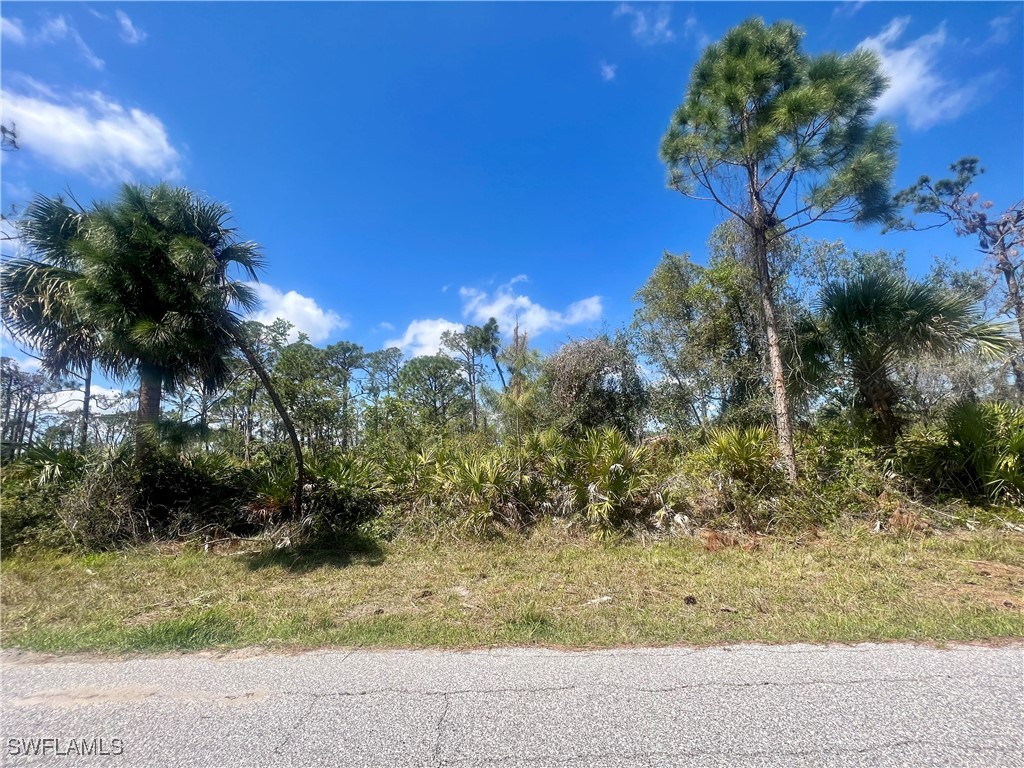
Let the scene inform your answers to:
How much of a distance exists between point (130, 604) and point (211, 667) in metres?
2.81

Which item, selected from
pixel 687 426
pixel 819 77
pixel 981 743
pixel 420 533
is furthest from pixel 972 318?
pixel 420 533

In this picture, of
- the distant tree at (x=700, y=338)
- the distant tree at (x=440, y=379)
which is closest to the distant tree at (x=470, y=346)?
the distant tree at (x=440, y=379)

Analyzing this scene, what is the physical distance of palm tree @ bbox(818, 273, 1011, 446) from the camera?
802 cm

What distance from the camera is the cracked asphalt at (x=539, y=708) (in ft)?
7.98

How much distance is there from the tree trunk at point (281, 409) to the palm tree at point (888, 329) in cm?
1013

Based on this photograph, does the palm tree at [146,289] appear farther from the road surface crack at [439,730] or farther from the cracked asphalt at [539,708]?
the road surface crack at [439,730]

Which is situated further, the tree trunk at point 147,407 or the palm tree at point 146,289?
the tree trunk at point 147,407

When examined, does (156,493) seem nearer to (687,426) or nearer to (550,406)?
(550,406)

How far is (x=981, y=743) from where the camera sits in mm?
2379

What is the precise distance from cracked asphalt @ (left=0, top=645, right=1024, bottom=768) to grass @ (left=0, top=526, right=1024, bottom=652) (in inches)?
16.3

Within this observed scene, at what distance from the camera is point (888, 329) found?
8305 mm

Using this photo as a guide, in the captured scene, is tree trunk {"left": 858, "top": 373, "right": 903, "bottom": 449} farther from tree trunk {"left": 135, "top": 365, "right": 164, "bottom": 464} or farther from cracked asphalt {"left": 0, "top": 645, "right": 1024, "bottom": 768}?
tree trunk {"left": 135, "top": 365, "right": 164, "bottom": 464}

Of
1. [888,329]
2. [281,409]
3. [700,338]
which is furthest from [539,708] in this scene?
[700,338]

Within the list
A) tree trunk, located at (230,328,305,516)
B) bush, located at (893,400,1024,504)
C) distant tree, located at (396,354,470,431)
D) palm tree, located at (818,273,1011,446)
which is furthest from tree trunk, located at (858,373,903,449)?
distant tree, located at (396,354,470,431)
